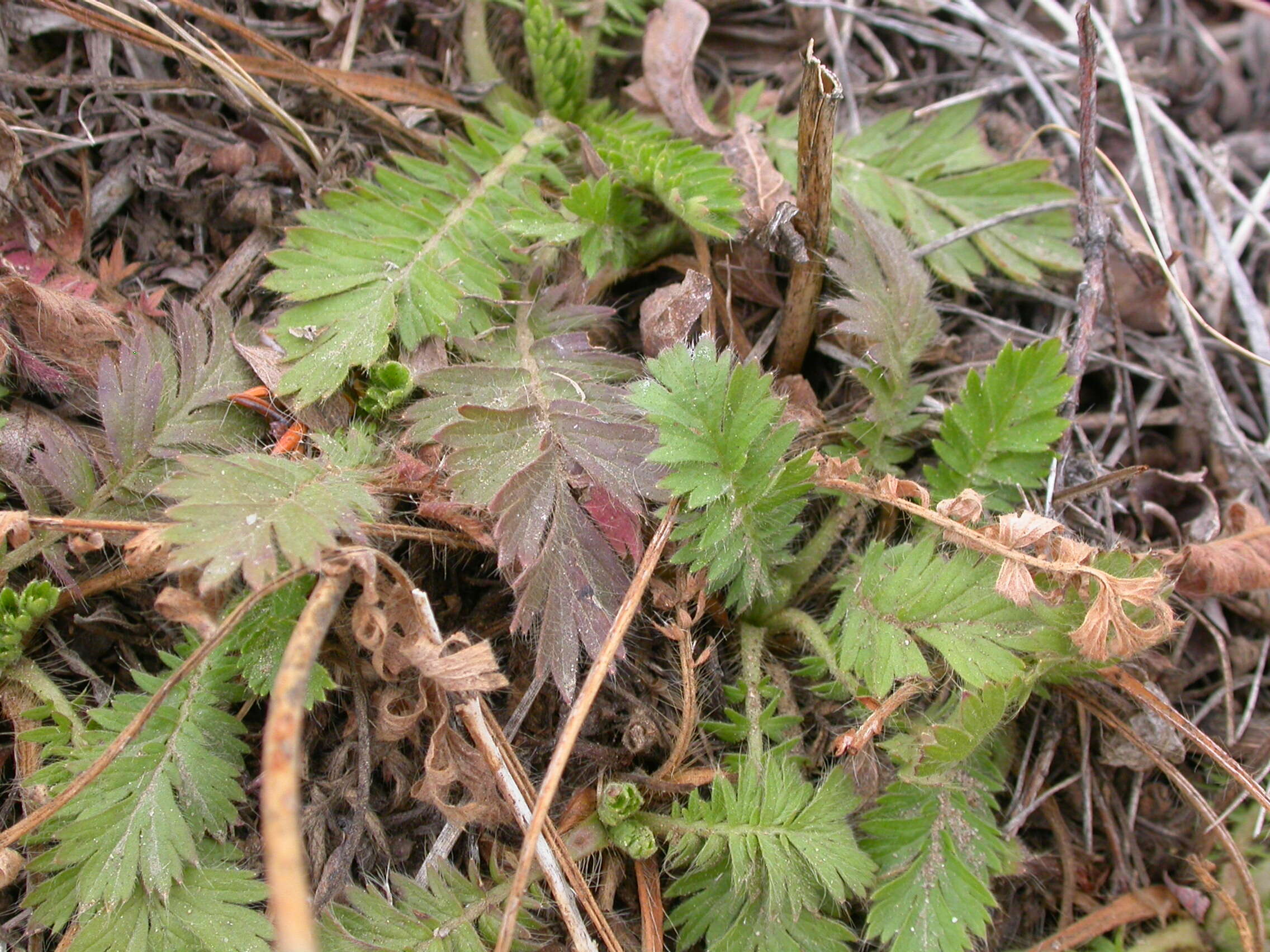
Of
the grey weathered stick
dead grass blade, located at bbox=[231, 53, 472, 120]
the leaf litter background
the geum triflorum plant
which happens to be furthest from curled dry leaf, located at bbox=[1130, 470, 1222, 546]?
dead grass blade, located at bbox=[231, 53, 472, 120]

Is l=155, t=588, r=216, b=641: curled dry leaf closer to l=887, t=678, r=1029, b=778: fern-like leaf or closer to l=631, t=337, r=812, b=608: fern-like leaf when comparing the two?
l=631, t=337, r=812, b=608: fern-like leaf

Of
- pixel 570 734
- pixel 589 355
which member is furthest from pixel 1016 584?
pixel 589 355

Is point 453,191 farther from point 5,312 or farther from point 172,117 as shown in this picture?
point 5,312

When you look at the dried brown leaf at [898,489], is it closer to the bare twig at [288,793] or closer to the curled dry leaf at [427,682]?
the curled dry leaf at [427,682]

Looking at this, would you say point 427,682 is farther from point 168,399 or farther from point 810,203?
point 810,203

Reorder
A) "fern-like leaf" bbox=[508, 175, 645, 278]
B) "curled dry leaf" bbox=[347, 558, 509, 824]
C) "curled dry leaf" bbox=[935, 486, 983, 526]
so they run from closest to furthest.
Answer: "curled dry leaf" bbox=[347, 558, 509, 824], "curled dry leaf" bbox=[935, 486, 983, 526], "fern-like leaf" bbox=[508, 175, 645, 278]

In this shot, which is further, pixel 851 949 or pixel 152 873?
pixel 851 949

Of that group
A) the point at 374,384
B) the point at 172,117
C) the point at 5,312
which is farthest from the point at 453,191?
the point at 5,312
